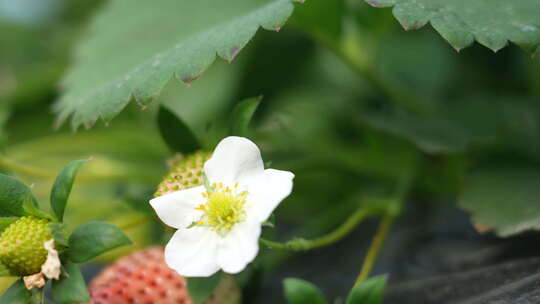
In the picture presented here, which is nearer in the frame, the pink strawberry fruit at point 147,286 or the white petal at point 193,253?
the white petal at point 193,253

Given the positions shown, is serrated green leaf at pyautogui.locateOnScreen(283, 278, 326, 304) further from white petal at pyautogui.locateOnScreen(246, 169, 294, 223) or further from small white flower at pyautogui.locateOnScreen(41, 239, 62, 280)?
small white flower at pyautogui.locateOnScreen(41, 239, 62, 280)

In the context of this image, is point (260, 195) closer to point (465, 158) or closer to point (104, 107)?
point (104, 107)

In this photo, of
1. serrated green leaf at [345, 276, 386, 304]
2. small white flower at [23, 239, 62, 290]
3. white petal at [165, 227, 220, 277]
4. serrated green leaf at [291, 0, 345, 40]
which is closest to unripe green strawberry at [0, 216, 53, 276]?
small white flower at [23, 239, 62, 290]

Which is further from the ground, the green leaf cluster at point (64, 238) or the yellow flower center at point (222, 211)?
the yellow flower center at point (222, 211)

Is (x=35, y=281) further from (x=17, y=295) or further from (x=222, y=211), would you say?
(x=222, y=211)

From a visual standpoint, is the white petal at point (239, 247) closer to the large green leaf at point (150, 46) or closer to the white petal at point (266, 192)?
the white petal at point (266, 192)

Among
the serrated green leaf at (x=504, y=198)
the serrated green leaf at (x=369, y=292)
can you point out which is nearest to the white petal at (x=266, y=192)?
the serrated green leaf at (x=369, y=292)
